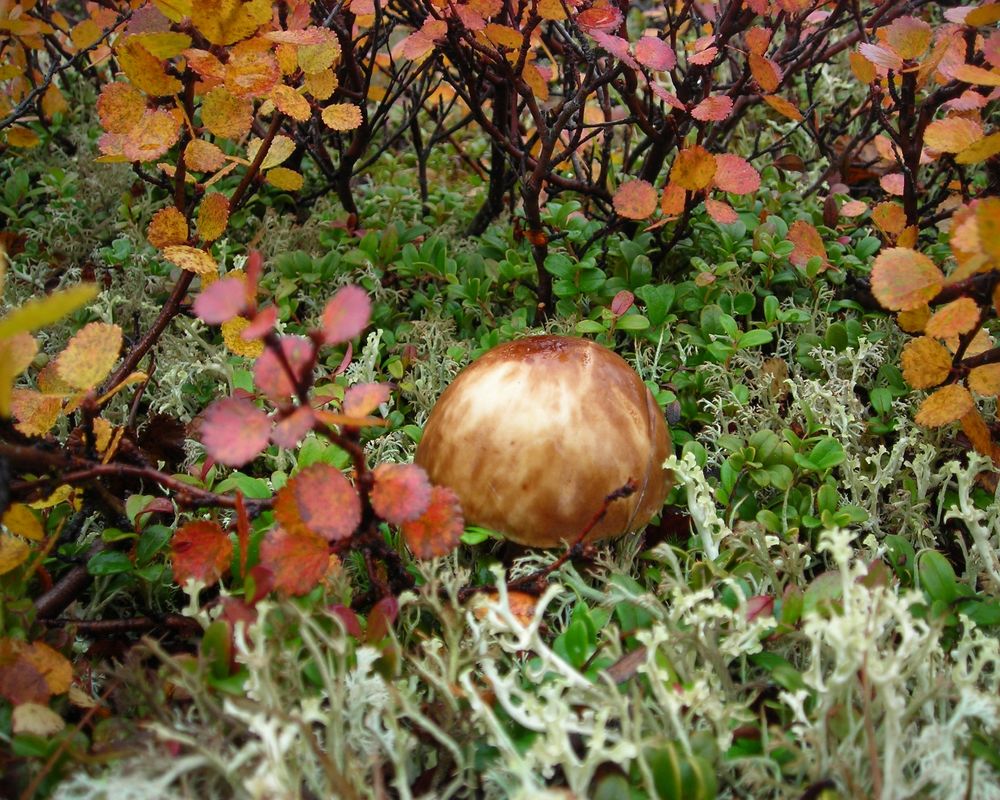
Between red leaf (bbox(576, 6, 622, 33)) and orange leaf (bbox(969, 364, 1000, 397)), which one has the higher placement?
red leaf (bbox(576, 6, 622, 33))

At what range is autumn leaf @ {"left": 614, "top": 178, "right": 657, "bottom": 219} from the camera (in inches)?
67.9

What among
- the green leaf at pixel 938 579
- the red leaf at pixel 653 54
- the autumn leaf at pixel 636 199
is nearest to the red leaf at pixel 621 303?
the autumn leaf at pixel 636 199

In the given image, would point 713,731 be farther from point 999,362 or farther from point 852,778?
→ point 999,362

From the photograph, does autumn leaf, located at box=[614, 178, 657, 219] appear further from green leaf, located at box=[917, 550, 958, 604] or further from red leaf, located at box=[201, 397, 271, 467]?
red leaf, located at box=[201, 397, 271, 467]

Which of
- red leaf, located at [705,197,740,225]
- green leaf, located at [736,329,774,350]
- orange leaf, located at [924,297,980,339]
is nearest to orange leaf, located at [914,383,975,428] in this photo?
orange leaf, located at [924,297,980,339]

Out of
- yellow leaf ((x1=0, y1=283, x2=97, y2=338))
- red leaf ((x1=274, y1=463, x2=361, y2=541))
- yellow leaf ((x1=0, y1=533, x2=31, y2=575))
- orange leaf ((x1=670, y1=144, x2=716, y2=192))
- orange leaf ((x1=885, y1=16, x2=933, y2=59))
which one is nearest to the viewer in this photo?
yellow leaf ((x1=0, y1=283, x2=97, y2=338))

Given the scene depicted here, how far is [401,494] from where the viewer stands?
103cm

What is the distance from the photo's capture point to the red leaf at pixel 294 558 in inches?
42.1

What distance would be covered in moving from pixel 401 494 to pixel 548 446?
35cm

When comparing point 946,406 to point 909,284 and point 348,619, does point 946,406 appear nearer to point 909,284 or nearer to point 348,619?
point 909,284

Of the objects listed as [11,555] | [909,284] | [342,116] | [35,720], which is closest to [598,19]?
[342,116]

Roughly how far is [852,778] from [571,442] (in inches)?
23.8

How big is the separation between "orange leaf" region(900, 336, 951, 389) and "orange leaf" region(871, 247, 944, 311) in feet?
0.42

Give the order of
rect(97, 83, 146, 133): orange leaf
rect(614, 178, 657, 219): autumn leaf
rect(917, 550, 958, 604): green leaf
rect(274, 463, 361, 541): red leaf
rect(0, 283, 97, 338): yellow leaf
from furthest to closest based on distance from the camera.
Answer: rect(614, 178, 657, 219): autumn leaf, rect(97, 83, 146, 133): orange leaf, rect(917, 550, 958, 604): green leaf, rect(274, 463, 361, 541): red leaf, rect(0, 283, 97, 338): yellow leaf
